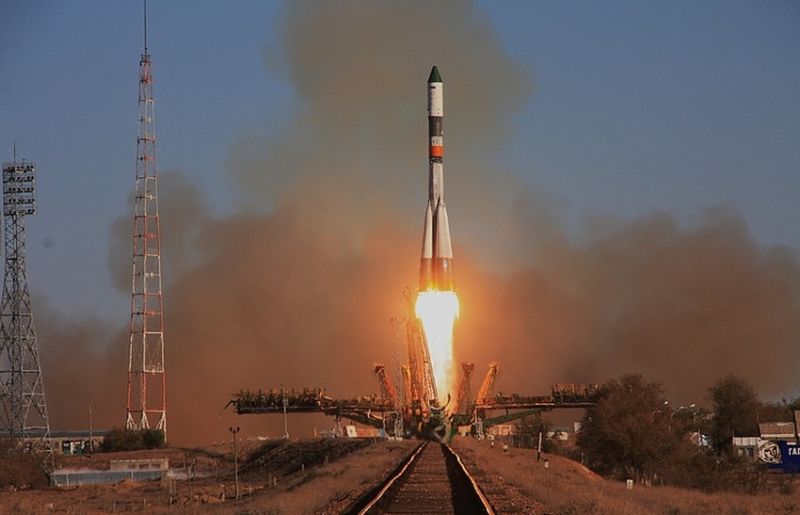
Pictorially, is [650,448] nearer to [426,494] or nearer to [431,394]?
[431,394]

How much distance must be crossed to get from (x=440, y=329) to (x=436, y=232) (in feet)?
29.9

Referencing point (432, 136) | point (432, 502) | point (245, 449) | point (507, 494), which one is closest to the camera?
point (432, 502)

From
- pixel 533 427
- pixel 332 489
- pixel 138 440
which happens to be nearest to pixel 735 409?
pixel 533 427

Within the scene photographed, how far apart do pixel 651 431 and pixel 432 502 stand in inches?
2204

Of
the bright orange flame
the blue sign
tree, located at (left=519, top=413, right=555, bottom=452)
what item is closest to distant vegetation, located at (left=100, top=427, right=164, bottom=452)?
the bright orange flame

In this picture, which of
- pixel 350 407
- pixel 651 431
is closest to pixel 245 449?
pixel 350 407

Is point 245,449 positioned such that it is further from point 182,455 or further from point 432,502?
point 432,502

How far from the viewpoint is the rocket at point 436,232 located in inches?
4331

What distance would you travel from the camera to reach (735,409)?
122688 millimetres

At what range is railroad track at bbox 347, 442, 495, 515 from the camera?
35.6m

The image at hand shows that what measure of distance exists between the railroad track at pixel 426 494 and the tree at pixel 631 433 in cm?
3495

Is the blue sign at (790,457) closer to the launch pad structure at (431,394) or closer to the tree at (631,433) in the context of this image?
the tree at (631,433)

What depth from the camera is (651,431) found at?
299ft

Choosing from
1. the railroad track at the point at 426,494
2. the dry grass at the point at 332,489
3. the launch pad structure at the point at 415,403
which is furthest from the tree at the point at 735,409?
the railroad track at the point at 426,494
